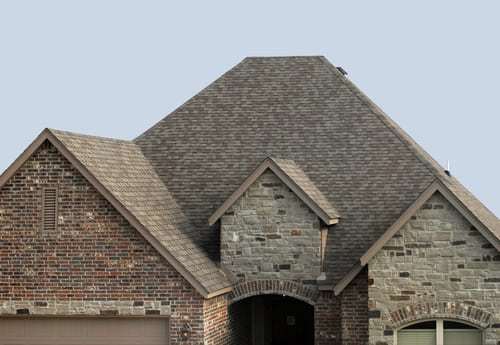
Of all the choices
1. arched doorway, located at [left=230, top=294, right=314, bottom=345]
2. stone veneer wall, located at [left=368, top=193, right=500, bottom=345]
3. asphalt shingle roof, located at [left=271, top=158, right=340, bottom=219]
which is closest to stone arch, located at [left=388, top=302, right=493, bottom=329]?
stone veneer wall, located at [left=368, top=193, right=500, bottom=345]

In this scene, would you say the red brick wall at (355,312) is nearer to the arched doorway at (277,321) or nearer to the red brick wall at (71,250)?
the arched doorway at (277,321)

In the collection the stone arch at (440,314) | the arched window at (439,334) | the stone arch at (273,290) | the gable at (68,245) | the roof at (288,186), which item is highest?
the roof at (288,186)

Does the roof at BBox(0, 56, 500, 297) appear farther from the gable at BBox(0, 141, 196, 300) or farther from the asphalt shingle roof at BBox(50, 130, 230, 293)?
the gable at BBox(0, 141, 196, 300)

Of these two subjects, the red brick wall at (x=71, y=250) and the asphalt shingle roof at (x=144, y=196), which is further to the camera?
the asphalt shingle roof at (x=144, y=196)

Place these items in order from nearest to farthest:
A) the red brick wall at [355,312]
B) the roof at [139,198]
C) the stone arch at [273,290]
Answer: the roof at [139,198] < the red brick wall at [355,312] < the stone arch at [273,290]

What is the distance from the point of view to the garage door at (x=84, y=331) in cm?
3231

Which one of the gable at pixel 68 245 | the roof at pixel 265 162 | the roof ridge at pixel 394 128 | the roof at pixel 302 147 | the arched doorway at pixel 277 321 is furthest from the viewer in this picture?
the arched doorway at pixel 277 321

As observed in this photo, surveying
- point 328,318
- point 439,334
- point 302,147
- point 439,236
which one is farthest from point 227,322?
point 439,236

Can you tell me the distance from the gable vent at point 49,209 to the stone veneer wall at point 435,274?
7547 millimetres

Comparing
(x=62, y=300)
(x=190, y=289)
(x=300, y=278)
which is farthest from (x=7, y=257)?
(x=300, y=278)

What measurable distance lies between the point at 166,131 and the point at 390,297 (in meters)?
9.40

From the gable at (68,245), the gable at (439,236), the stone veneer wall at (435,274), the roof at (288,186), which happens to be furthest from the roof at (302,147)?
the gable at (68,245)

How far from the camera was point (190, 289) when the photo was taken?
31922mm

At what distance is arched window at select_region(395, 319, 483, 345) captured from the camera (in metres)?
31.9
